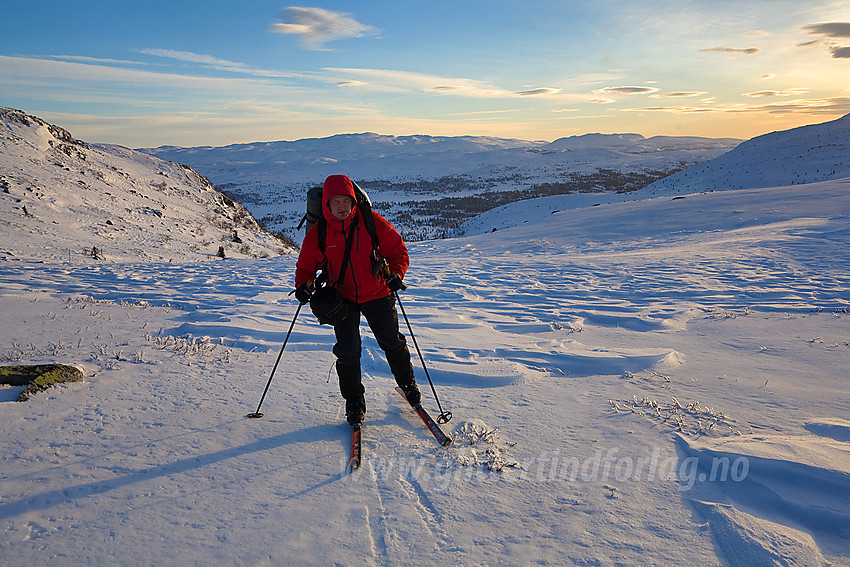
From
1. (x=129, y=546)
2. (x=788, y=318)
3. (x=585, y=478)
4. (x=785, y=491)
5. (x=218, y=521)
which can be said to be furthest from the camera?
(x=788, y=318)

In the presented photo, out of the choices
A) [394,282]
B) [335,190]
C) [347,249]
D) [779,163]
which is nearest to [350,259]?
[347,249]

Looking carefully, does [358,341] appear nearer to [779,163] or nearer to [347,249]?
[347,249]

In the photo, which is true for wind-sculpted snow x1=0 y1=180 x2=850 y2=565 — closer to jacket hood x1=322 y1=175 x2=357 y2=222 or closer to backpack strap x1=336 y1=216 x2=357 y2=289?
backpack strap x1=336 y1=216 x2=357 y2=289

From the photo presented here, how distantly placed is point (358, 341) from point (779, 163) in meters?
39.4

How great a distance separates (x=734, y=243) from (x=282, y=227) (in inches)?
1471

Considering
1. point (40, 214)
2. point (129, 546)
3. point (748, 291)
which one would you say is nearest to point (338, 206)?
point (129, 546)

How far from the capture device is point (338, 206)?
3.44m

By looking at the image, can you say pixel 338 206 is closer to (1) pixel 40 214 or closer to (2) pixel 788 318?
(2) pixel 788 318

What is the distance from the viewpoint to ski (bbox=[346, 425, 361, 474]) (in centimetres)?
298

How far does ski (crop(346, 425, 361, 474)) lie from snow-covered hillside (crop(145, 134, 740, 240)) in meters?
32.6

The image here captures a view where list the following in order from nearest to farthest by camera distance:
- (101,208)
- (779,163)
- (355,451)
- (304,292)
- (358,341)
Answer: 1. (355,451)
2. (304,292)
3. (358,341)
4. (101,208)
5. (779,163)

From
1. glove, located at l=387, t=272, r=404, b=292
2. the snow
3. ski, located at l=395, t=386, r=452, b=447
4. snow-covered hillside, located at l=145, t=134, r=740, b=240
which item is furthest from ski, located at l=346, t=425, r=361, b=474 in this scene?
snow-covered hillside, located at l=145, t=134, r=740, b=240

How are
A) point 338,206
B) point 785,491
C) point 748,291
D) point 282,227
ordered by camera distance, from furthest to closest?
1. point 282,227
2. point 748,291
3. point 338,206
4. point 785,491

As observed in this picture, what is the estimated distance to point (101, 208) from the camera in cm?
1644
